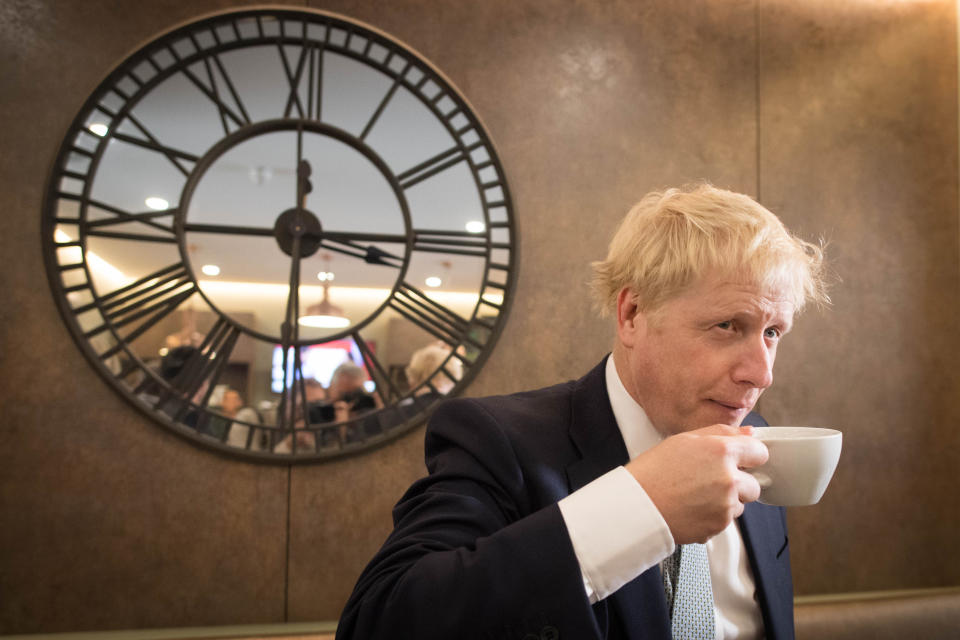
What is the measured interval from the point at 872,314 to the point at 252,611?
2.05 metres

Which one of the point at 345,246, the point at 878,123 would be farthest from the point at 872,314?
the point at 345,246

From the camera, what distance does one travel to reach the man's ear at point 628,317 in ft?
3.20

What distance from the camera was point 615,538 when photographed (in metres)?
0.65

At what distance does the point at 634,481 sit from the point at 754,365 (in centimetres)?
30

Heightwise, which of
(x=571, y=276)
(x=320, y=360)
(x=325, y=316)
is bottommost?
(x=320, y=360)

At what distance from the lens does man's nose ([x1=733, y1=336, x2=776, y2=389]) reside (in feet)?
2.88

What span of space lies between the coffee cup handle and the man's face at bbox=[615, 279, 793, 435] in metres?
0.13

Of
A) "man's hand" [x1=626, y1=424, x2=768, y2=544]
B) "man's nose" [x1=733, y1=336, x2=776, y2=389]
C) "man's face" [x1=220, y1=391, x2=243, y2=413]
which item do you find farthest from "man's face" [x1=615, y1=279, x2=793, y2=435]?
"man's face" [x1=220, y1=391, x2=243, y2=413]

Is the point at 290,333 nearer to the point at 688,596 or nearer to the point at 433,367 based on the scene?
the point at 433,367

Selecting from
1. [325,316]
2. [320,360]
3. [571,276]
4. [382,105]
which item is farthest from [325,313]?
[571,276]

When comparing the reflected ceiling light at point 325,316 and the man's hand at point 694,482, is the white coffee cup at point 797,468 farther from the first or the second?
the reflected ceiling light at point 325,316

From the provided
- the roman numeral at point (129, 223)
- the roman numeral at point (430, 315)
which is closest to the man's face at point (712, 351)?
the roman numeral at point (430, 315)

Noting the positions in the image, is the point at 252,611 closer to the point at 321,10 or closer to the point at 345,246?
the point at 345,246

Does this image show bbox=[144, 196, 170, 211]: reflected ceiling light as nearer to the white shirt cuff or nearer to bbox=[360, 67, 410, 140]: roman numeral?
bbox=[360, 67, 410, 140]: roman numeral
